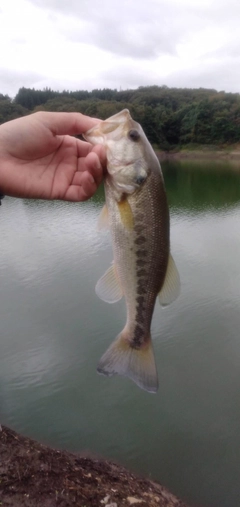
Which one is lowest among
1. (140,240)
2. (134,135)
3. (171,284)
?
(171,284)

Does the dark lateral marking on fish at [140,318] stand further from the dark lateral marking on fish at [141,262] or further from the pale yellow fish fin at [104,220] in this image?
the pale yellow fish fin at [104,220]

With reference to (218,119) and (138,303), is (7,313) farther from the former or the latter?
(218,119)

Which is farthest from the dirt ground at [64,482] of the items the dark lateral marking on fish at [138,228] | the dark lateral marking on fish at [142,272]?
the dark lateral marking on fish at [138,228]

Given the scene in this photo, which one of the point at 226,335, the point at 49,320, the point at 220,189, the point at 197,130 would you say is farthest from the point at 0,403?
the point at 197,130

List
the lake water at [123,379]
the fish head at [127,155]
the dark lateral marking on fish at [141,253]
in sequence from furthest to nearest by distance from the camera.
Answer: the lake water at [123,379] < the dark lateral marking on fish at [141,253] < the fish head at [127,155]

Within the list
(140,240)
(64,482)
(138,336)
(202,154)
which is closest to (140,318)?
(138,336)

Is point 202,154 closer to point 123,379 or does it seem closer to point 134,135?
point 123,379

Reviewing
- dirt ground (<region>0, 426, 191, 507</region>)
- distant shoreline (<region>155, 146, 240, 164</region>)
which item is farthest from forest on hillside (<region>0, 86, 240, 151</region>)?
dirt ground (<region>0, 426, 191, 507</region>)
